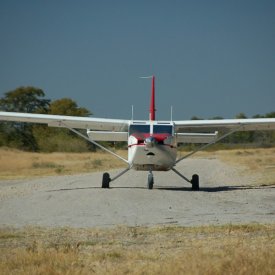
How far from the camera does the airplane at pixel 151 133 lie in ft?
70.6

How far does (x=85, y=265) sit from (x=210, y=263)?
1359 mm

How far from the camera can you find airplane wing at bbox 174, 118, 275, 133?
24.0 meters

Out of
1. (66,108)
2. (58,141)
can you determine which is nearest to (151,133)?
(58,141)

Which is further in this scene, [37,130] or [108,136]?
[37,130]

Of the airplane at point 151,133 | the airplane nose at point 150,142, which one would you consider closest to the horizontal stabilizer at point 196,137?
the airplane at point 151,133

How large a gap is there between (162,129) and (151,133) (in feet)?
1.52

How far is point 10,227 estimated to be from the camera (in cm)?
1133

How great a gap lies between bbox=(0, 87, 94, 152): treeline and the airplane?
40.1m

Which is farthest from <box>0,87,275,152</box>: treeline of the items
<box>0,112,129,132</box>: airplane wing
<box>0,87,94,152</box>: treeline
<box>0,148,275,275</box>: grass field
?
<box>0,148,275,275</box>: grass field

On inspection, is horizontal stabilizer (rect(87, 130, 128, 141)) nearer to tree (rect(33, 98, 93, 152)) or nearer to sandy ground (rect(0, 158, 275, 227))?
sandy ground (rect(0, 158, 275, 227))

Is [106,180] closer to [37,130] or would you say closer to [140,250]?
[140,250]

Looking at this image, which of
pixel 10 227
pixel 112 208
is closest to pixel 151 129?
pixel 112 208

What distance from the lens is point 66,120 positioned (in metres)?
24.0

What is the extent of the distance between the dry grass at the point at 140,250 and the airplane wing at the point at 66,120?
12996mm
